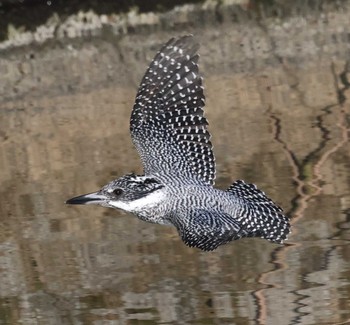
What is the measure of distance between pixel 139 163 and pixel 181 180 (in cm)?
414

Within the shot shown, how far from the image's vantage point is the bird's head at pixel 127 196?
32.5ft

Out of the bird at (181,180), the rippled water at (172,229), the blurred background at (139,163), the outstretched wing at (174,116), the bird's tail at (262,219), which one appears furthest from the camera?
the blurred background at (139,163)

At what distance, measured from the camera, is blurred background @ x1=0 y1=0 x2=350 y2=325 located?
11.2 metres

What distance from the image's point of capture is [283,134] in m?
14.8

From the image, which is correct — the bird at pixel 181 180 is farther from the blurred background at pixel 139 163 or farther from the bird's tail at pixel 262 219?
the blurred background at pixel 139 163

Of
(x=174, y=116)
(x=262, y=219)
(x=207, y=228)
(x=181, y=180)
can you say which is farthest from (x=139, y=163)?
(x=207, y=228)

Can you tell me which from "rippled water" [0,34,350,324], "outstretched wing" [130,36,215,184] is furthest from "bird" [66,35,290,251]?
"rippled water" [0,34,350,324]

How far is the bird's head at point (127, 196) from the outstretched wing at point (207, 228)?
1.29ft

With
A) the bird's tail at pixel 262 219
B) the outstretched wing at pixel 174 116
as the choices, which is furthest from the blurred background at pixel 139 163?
the outstretched wing at pixel 174 116

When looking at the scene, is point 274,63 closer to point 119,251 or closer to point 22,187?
point 22,187

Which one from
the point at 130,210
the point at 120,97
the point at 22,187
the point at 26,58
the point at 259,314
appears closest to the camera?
the point at 130,210

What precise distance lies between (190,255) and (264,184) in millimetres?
1784

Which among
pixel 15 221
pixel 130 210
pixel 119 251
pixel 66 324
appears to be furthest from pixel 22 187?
pixel 130 210

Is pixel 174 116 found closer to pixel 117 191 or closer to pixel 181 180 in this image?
pixel 181 180
